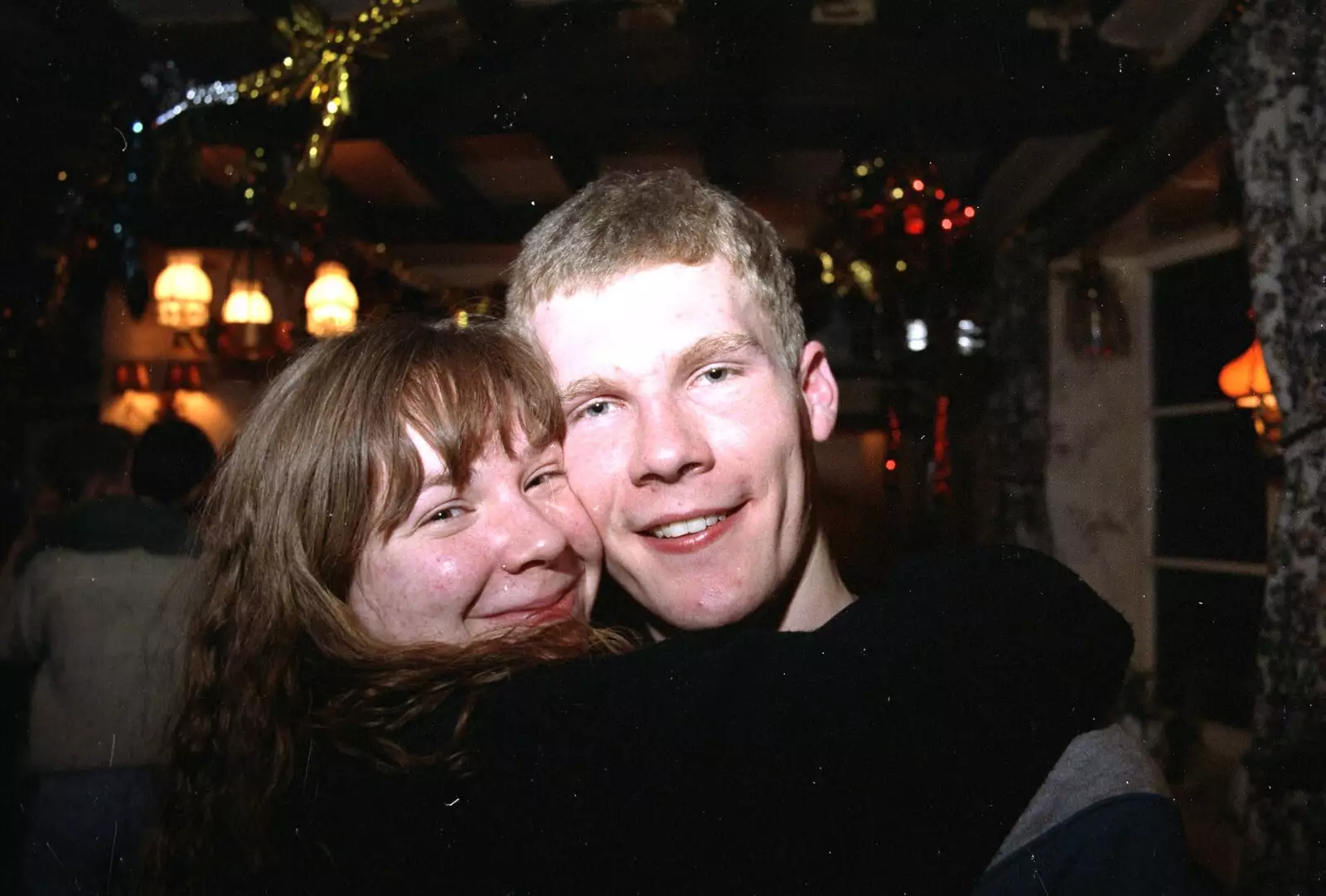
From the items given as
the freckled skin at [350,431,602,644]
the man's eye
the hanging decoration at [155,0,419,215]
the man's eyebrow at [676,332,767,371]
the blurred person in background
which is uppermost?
the hanging decoration at [155,0,419,215]

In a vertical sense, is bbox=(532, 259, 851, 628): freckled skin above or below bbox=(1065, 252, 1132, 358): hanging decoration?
below

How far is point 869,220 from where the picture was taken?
2779 millimetres

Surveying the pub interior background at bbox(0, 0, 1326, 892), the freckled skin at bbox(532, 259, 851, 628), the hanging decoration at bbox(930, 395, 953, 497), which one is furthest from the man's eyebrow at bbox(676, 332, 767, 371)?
the hanging decoration at bbox(930, 395, 953, 497)

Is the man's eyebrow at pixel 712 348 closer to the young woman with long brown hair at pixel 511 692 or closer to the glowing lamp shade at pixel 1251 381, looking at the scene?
the young woman with long brown hair at pixel 511 692

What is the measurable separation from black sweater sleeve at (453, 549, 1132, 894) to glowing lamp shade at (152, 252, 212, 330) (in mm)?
2402

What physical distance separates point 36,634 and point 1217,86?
11.3ft

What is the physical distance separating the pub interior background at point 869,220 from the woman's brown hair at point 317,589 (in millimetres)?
283

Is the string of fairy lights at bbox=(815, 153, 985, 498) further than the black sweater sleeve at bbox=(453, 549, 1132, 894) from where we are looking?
Yes

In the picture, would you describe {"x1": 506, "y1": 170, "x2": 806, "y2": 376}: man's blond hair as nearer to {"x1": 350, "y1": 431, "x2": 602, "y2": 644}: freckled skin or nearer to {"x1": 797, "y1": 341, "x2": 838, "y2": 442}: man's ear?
{"x1": 797, "y1": 341, "x2": 838, "y2": 442}: man's ear

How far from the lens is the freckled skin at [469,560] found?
118 centimetres

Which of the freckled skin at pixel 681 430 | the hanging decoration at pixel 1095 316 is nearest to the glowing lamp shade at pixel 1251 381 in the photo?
the hanging decoration at pixel 1095 316

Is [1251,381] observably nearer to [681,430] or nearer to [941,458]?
[941,458]

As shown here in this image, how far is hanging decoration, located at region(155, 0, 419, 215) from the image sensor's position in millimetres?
2029

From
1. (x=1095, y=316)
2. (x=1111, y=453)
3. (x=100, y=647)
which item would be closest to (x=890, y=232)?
(x=1095, y=316)
